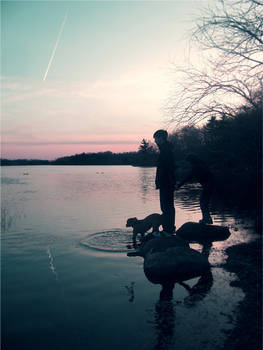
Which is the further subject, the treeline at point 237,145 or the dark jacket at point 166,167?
the treeline at point 237,145

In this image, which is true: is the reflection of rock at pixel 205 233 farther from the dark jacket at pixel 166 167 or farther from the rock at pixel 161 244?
the dark jacket at pixel 166 167

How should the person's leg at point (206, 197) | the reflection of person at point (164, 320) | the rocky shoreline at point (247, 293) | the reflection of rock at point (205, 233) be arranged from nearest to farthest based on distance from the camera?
the rocky shoreline at point (247, 293) < the reflection of person at point (164, 320) < the reflection of rock at point (205, 233) < the person's leg at point (206, 197)

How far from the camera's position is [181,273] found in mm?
6477

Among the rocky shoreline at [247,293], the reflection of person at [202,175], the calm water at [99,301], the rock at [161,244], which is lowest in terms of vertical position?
the calm water at [99,301]

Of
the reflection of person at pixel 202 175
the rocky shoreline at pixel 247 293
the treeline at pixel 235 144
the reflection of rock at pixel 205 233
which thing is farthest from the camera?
the treeline at pixel 235 144

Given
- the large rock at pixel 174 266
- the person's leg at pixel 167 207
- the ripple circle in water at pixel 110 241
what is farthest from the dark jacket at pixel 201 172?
the large rock at pixel 174 266

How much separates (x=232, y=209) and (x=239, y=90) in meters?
6.25

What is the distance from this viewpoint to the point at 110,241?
31.8ft

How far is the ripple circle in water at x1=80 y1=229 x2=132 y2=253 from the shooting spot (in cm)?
889

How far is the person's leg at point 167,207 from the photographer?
27.7 feet

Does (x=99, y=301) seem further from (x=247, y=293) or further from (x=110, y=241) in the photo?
(x=110, y=241)

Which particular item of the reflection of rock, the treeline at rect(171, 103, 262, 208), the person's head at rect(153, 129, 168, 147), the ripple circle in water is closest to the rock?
the ripple circle in water

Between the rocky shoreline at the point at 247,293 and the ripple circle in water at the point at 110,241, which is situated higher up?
the rocky shoreline at the point at 247,293

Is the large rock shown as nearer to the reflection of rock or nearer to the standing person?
the standing person
